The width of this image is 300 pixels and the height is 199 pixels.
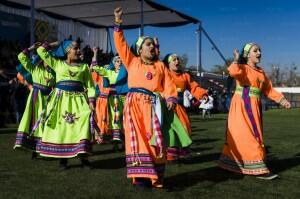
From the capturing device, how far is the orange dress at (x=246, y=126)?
6.43 m

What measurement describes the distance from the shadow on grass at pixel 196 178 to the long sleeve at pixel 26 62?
3.31 meters

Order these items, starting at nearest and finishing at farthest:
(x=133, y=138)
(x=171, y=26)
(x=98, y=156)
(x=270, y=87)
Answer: (x=133, y=138) < (x=270, y=87) < (x=98, y=156) < (x=171, y=26)

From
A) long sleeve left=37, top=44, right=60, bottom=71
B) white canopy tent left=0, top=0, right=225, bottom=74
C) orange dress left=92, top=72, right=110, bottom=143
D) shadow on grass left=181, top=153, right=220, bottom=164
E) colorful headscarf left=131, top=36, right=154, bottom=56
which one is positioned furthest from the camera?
white canopy tent left=0, top=0, right=225, bottom=74

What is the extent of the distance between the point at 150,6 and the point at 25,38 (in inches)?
229

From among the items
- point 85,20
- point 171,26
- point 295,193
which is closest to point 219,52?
point 171,26

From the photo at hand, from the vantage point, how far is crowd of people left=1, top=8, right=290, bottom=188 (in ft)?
18.1

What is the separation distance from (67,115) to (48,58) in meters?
0.94

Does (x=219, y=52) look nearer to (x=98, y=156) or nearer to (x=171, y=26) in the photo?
(x=171, y=26)

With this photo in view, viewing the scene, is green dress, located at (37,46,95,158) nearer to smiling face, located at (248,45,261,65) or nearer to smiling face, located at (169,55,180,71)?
smiling face, located at (169,55,180,71)

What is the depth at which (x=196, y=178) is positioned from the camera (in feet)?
21.0

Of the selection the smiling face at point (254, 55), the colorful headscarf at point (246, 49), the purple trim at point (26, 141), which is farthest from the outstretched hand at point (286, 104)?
the purple trim at point (26, 141)

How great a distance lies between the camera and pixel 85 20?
83.3 feet

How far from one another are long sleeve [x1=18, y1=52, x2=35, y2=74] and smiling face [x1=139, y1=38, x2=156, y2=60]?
2.91 m

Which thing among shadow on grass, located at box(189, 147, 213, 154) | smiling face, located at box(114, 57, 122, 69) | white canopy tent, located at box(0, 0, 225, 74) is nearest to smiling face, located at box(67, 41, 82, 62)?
smiling face, located at box(114, 57, 122, 69)
